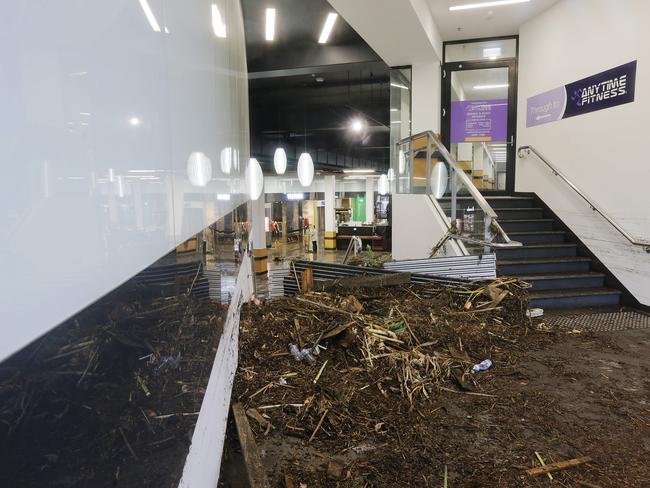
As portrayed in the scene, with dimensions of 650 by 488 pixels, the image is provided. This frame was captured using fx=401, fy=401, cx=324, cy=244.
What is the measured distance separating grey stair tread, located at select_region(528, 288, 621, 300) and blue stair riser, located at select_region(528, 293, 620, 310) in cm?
3

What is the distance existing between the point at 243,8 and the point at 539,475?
23.5ft

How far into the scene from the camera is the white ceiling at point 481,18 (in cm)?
639

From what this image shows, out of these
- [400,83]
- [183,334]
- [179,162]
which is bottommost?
[183,334]

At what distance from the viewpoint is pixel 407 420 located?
2.31 m

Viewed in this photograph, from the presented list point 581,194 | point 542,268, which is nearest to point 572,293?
point 542,268

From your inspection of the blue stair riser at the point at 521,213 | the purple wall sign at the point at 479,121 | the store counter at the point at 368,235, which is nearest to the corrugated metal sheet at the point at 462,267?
Result: the blue stair riser at the point at 521,213

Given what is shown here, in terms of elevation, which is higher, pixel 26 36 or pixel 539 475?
pixel 26 36

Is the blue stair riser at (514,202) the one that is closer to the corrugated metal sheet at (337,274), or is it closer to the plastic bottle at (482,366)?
the corrugated metal sheet at (337,274)

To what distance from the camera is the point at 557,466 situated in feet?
6.26

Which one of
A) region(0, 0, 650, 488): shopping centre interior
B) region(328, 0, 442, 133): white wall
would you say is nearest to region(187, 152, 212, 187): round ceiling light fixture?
region(0, 0, 650, 488): shopping centre interior

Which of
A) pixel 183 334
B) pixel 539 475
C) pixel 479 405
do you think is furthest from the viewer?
pixel 479 405

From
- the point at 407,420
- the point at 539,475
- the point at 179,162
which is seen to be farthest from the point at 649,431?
the point at 179,162

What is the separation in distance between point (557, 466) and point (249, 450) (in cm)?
149

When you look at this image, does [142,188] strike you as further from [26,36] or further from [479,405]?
[479,405]
